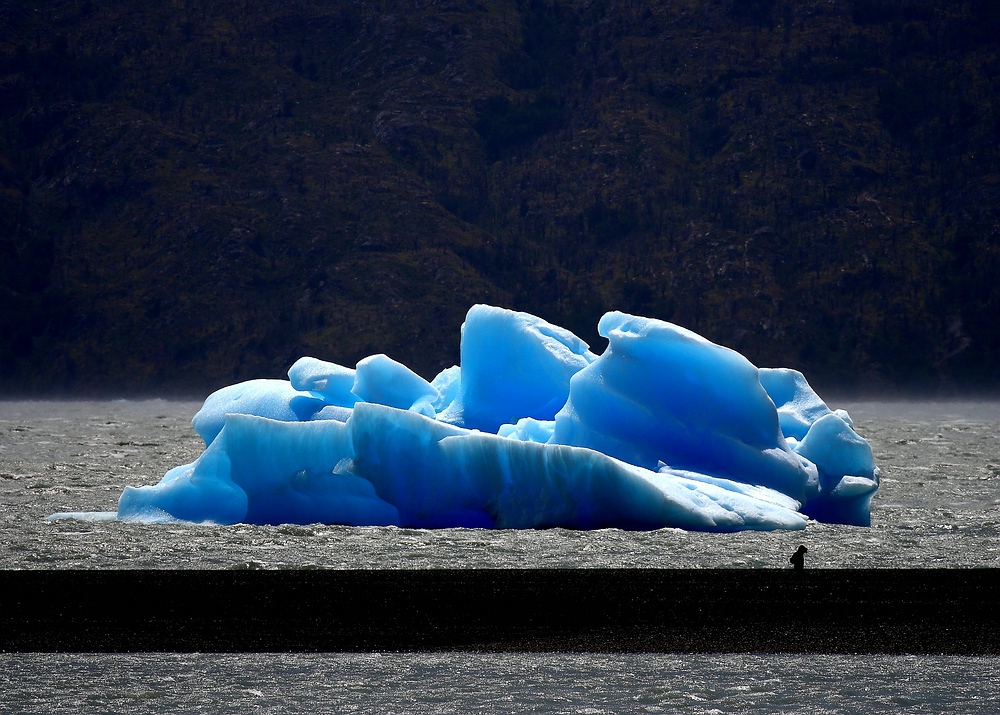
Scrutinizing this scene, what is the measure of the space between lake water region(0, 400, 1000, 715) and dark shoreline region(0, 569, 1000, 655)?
0.39ft

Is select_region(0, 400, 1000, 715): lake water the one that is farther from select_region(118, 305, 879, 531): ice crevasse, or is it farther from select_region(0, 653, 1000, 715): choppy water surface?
select_region(118, 305, 879, 531): ice crevasse

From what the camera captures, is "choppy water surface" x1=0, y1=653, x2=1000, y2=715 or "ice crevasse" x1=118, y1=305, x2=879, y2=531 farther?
"ice crevasse" x1=118, y1=305, x2=879, y2=531

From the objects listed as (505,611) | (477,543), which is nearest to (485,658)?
(505,611)

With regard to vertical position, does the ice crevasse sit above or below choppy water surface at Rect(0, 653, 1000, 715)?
above

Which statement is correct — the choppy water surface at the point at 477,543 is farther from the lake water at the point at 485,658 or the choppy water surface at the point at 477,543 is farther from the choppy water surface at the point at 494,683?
the choppy water surface at the point at 494,683

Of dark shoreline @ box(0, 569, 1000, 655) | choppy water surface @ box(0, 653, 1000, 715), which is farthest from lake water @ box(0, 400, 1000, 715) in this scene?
dark shoreline @ box(0, 569, 1000, 655)

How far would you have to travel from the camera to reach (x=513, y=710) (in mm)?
2941

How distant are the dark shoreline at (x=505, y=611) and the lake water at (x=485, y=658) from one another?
0.12 meters

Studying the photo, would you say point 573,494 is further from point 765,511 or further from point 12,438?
point 12,438

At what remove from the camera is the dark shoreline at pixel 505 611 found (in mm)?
3512

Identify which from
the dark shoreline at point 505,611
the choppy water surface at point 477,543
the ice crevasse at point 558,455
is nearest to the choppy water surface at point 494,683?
the dark shoreline at point 505,611

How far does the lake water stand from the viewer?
3.01 metres

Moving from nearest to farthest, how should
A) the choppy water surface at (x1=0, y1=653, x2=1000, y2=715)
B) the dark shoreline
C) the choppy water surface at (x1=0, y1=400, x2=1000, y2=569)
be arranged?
the choppy water surface at (x1=0, y1=653, x2=1000, y2=715)
the dark shoreline
the choppy water surface at (x1=0, y1=400, x2=1000, y2=569)

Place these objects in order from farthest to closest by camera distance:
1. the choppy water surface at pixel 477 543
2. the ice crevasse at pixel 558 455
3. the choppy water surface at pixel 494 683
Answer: the ice crevasse at pixel 558 455
the choppy water surface at pixel 477 543
the choppy water surface at pixel 494 683
